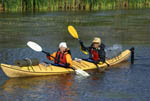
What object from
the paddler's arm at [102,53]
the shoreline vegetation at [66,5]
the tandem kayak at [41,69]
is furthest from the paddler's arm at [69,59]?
the shoreline vegetation at [66,5]

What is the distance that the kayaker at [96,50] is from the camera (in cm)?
1620

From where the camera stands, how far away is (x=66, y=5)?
167 feet

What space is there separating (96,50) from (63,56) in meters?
1.86

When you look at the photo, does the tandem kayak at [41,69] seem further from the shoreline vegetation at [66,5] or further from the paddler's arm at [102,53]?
the shoreline vegetation at [66,5]

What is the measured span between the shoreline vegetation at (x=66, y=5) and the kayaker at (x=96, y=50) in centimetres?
3050

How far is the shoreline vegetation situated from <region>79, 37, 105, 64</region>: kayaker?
3050 centimetres

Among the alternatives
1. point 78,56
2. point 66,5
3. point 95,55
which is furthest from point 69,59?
point 66,5

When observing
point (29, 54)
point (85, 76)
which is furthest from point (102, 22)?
Result: point (85, 76)

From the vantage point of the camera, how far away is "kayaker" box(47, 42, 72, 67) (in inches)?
593

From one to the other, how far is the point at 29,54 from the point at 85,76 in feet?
16.2

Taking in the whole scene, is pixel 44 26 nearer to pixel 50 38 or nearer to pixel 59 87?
pixel 50 38

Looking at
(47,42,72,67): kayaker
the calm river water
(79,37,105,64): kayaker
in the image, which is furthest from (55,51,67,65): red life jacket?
(79,37,105,64): kayaker

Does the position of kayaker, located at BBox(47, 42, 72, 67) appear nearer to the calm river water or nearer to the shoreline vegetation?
the calm river water

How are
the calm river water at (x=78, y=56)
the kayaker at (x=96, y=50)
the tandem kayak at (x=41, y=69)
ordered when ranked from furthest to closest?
the kayaker at (x=96, y=50), the tandem kayak at (x=41, y=69), the calm river water at (x=78, y=56)
